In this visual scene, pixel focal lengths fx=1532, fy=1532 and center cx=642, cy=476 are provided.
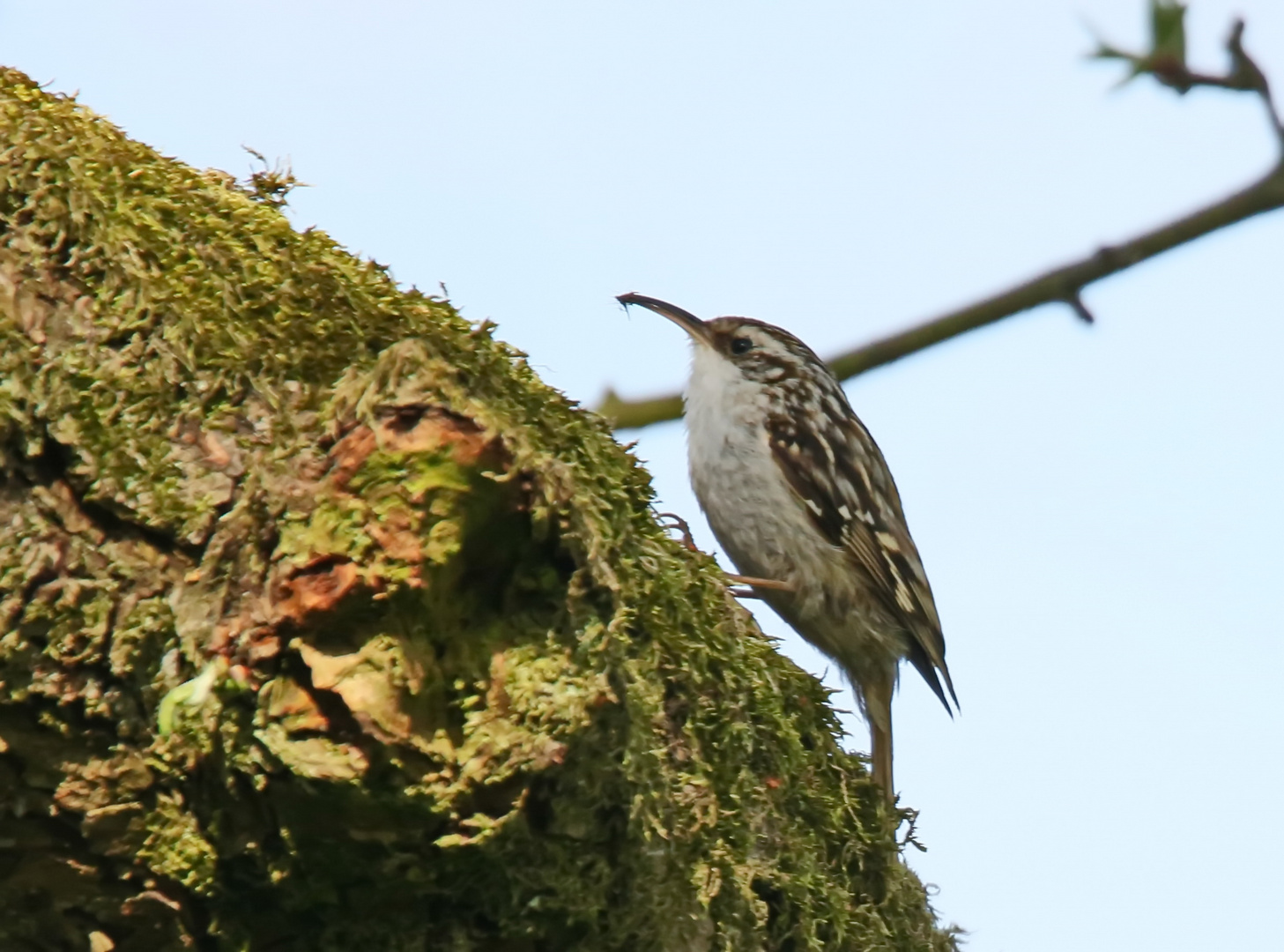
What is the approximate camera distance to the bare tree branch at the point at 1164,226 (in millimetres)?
1627

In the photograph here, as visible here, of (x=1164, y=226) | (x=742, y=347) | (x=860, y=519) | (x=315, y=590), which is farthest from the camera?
(x=742, y=347)

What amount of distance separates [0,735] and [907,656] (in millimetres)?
2882

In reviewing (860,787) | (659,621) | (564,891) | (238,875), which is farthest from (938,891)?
(238,875)

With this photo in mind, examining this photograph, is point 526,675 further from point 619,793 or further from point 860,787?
point 860,787

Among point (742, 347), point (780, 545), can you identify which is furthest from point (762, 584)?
point (742, 347)

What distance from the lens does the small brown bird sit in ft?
13.9

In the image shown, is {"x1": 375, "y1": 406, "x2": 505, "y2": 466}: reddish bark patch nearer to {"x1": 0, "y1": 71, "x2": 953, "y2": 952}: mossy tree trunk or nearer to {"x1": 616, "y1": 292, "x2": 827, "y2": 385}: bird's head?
{"x1": 0, "y1": 71, "x2": 953, "y2": 952}: mossy tree trunk

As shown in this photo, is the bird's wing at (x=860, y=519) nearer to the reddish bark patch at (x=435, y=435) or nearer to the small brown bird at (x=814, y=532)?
the small brown bird at (x=814, y=532)

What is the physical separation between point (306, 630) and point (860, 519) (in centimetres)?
289

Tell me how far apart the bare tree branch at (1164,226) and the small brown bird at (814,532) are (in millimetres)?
2342

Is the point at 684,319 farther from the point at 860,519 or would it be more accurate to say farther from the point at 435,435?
the point at 435,435

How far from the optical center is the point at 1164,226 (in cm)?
164

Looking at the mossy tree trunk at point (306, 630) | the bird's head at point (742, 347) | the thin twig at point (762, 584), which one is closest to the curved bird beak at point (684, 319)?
the bird's head at point (742, 347)

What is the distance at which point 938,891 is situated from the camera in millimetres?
2816
